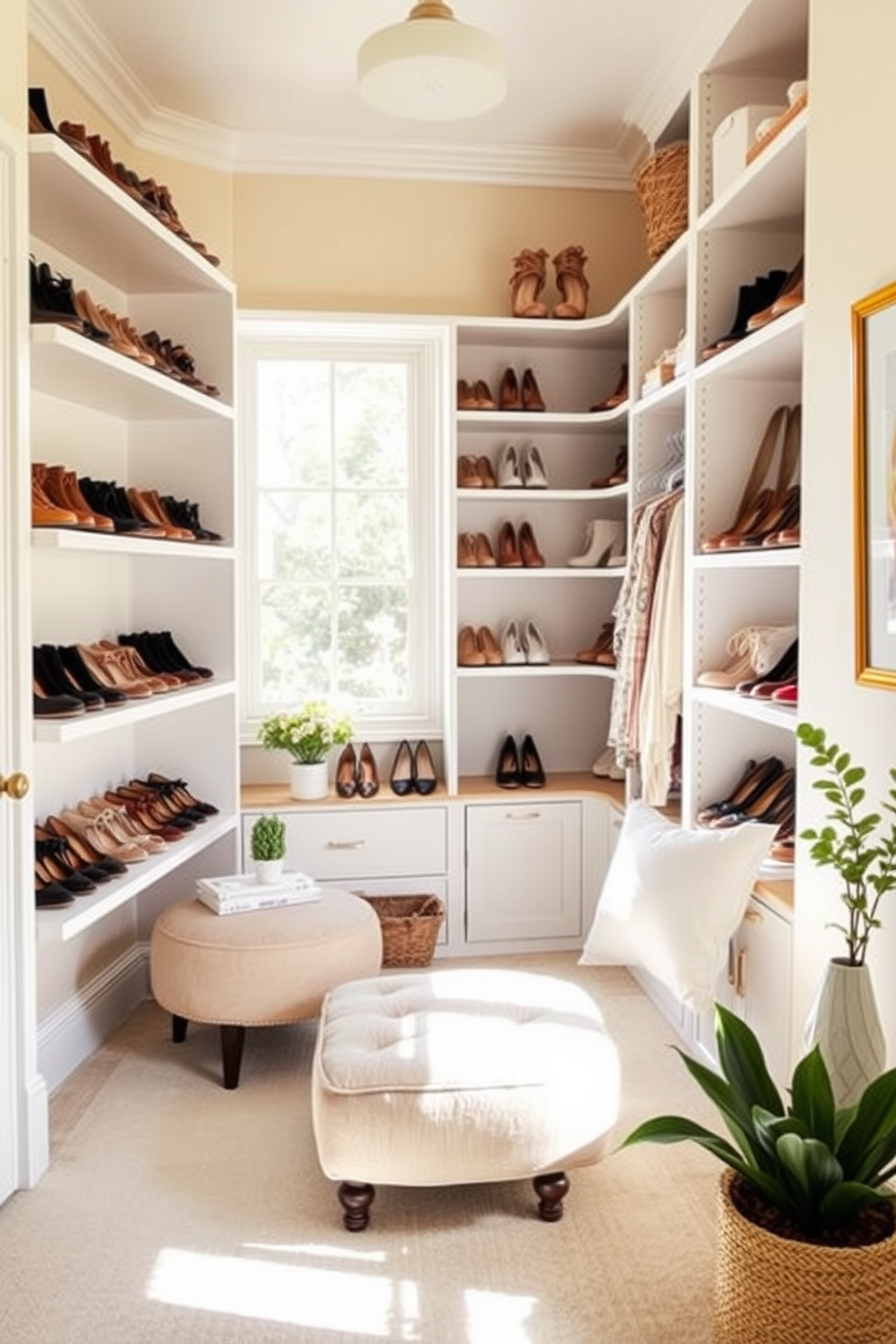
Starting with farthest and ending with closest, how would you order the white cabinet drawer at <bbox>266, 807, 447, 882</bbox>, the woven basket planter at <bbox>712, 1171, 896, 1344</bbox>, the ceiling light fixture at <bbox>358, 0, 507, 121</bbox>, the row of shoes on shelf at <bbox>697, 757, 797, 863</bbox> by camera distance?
the white cabinet drawer at <bbox>266, 807, 447, 882</bbox>, the row of shoes on shelf at <bbox>697, 757, 797, 863</bbox>, the ceiling light fixture at <bbox>358, 0, 507, 121</bbox>, the woven basket planter at <bbox>712, 1171, 896, 1344</bbox>

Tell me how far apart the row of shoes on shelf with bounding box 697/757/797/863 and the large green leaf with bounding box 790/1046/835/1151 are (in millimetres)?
1162

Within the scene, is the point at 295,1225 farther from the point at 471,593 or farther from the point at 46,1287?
the point at 471,593

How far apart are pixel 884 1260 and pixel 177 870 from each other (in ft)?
8.89

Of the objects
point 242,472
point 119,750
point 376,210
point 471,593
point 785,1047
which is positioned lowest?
point 785,1047

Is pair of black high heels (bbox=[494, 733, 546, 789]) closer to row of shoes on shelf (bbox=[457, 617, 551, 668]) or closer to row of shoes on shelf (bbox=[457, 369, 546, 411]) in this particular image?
row of shoes on shelf (bbox=[457, 617, 551, 668])

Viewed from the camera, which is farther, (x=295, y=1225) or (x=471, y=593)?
(x=471, y=593)

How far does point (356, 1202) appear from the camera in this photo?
2.29m

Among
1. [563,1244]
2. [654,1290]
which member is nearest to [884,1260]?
[654,1290]

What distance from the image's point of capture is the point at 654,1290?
210 cm

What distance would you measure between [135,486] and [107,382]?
0.76 metres

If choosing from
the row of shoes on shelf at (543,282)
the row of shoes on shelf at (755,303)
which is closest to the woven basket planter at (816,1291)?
the row of shoes on shelf at (755,303)

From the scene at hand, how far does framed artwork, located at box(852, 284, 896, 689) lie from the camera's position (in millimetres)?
1939

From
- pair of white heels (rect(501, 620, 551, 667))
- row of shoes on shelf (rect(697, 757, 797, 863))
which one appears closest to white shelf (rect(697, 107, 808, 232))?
row of shoes on shelf (rect(697, 757, 797, 863))

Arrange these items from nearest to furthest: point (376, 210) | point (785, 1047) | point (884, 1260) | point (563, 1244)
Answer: point (884, 1260), point (563, 1244), point (785, 1047), point (376, 210)
